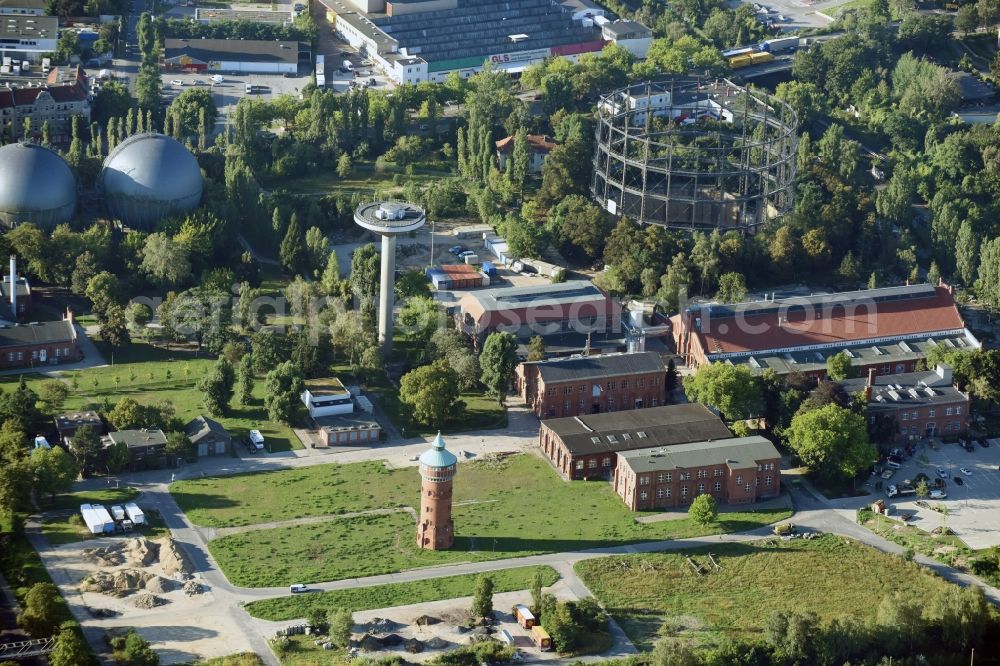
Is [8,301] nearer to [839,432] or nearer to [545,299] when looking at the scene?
[545,299]

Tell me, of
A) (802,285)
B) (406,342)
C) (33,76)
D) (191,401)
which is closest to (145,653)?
(191,401)

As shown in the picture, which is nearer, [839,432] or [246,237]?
[839,432]

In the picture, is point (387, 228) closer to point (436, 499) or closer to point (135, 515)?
point (436, 499)

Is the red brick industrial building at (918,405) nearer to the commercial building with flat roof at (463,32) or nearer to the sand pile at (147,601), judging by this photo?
the sand pile at (147,601)

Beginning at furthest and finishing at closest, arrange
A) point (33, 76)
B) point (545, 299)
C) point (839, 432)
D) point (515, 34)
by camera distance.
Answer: point (515, 34) < point (33, 76) < point (545, 299) < point (839, 432)

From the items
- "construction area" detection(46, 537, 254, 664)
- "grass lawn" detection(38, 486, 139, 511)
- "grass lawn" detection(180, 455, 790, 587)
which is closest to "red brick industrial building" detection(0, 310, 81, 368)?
"grass lawn" detection(38, 486, 139, 511)

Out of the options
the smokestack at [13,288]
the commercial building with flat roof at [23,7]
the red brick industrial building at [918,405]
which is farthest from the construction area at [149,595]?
the commercial building with flat roof at [23,7]

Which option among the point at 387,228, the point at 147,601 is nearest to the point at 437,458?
the point at 147,601
